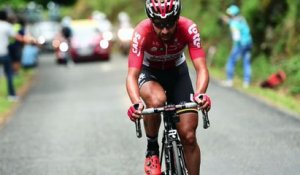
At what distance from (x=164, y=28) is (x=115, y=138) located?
19.2ft

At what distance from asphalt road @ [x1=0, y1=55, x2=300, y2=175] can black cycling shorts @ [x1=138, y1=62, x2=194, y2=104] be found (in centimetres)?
207

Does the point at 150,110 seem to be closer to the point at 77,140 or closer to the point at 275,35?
the point at 77,140

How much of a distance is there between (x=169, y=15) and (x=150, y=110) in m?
0.82

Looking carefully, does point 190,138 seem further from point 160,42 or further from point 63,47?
point 63,47

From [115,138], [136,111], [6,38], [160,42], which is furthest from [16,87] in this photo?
[136,111]

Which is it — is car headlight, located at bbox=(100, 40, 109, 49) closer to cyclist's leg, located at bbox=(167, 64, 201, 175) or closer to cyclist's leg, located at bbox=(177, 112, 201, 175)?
cyclist's leg, located at bbox=(167, 64, 201, 175)

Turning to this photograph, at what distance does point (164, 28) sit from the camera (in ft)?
21.3

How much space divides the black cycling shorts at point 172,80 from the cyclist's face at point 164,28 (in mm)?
566

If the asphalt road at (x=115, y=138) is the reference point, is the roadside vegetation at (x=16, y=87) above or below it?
below

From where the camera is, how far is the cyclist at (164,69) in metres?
6.46

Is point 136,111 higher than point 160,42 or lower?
lower

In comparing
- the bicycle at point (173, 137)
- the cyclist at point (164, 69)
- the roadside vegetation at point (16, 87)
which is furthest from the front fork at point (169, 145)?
the roadside vegetation at point (16, 87)

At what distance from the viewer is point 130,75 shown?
6660mm

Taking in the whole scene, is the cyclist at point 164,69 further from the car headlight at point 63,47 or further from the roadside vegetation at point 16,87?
the car headlight at point 63,47
